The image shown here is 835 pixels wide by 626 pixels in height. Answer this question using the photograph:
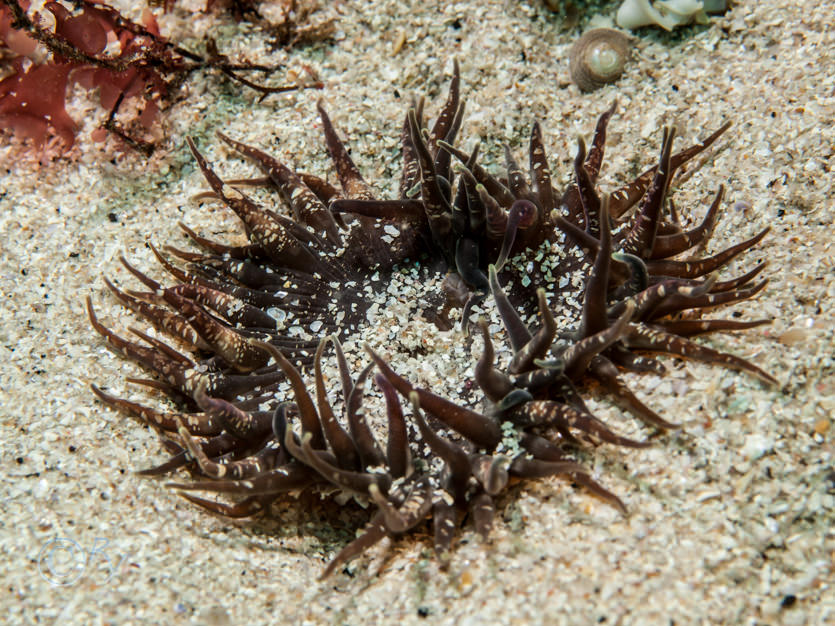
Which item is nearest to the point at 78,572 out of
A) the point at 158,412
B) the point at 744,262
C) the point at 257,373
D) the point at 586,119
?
the point at 158,412

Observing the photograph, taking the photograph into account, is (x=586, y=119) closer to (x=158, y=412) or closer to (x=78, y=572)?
(x=158, y=412)

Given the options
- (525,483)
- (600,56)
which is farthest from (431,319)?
(600,56)
